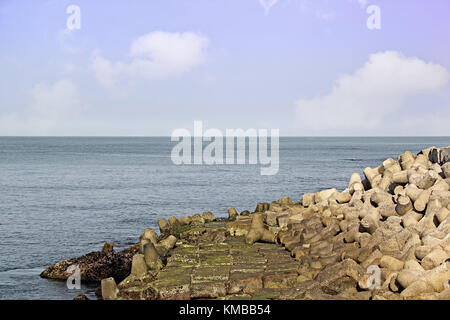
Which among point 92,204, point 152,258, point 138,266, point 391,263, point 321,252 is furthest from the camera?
point 92,204

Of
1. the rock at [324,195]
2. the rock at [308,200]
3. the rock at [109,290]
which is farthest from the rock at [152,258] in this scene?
the rock at [308,200]

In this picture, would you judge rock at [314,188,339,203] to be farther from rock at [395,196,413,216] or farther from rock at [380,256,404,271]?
rock at [380,256,404,271]

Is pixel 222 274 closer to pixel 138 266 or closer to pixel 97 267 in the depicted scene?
pixel 138 266

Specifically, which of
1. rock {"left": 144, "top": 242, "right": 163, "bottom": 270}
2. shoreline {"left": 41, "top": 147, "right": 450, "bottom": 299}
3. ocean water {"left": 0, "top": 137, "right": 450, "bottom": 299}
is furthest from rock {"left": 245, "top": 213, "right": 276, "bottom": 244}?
ocean water {"left": 0, "top": 137, "right": 450, "bottom": 299}

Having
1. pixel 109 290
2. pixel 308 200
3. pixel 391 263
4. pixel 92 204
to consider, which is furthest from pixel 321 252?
pixel 92 204

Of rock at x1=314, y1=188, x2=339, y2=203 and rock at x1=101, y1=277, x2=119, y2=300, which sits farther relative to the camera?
rock at x1=314, y1=188, x2=339, y2=203

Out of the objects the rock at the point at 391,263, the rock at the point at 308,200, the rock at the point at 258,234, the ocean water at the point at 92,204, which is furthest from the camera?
the rock at the point at 308,200

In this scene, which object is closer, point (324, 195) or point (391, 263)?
point (391, 263)

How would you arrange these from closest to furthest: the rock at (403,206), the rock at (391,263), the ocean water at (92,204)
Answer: the rock at (391,263), the rock at (403,206), the ocean water at (92,204)

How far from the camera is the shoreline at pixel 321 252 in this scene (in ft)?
36.8

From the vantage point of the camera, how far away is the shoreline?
1120cm

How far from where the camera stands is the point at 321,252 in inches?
536

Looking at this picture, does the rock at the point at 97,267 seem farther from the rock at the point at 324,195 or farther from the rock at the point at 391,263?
the rock at the point at 391,263
